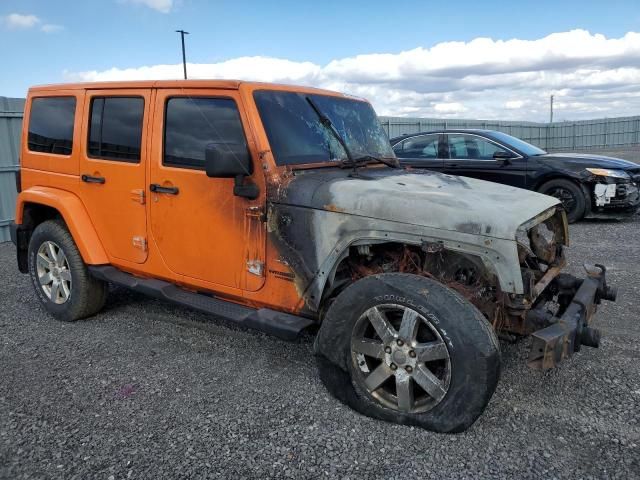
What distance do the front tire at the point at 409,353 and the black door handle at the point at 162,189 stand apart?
1.47 meters

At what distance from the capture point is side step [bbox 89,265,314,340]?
329 cm

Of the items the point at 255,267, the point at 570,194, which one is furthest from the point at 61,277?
the point at 570,194

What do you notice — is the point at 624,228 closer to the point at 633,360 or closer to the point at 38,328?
the point at 633,360

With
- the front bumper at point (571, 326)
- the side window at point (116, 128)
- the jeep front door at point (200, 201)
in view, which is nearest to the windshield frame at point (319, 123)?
the jeep front door at point (200, 201)

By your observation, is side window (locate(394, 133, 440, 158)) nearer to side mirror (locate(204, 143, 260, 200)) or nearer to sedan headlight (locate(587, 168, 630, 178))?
sedan headlight (locate(587, 168, 630, 178))

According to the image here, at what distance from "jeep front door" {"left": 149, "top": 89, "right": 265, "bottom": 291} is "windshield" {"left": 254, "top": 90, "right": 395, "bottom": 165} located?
19 centimetres

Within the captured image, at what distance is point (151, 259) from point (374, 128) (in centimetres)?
207

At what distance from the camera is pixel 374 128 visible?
4422mm

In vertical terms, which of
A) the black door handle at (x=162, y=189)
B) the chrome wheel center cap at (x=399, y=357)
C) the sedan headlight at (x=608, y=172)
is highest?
the black door handle at (x=162, y=189)

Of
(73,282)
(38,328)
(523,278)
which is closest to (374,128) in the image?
(523,278)

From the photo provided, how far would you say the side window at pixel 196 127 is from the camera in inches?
139

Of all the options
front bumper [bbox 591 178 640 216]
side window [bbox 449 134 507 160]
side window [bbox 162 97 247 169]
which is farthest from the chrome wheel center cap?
front bumper [bbox 591 178 640 216]

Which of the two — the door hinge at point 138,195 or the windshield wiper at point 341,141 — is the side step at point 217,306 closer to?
the door hinge at point 138,195

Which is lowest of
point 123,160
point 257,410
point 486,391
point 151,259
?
point 257,410
